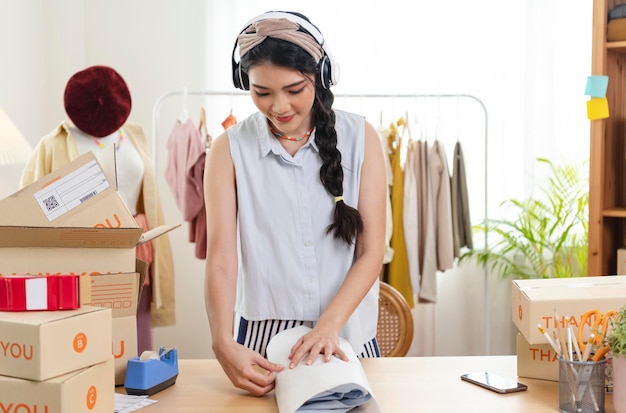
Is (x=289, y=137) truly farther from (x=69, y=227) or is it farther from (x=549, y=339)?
(x=549, y=339)

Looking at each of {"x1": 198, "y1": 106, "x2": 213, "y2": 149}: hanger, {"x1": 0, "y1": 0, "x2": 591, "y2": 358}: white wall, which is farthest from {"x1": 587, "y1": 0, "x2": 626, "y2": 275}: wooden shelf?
{"x1": 198, "y1": 106, "x2": 213, "y2": 149}: hanger

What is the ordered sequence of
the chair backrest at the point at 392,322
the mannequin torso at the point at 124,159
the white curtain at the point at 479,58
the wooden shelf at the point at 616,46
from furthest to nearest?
the white curtain at the point at 479,58 → the mannequin torso at the point at 124,159 → the wooden shelf at the point at 616,46 → the chair backrest at the point at 392,322

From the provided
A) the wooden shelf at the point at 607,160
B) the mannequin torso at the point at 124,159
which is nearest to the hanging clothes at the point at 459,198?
the wooden shelf at the point at 607,160

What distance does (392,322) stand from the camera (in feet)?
8.25

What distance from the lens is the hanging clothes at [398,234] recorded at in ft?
12.2

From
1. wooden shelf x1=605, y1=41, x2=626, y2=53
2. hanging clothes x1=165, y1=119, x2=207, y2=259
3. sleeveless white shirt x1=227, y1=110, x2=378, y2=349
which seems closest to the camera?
sleeveless white shirt x1=227, y1=110, x2=378, y2=349

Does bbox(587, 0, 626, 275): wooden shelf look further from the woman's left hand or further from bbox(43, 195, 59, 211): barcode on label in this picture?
bbox(43, 195, 59, 211): barcode on label

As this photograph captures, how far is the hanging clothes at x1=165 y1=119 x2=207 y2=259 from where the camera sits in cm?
364

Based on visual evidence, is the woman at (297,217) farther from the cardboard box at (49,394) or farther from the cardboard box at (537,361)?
the cardboard box at (49,394)

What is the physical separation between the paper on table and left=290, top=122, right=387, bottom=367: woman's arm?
0.04m

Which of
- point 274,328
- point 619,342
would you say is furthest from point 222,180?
point 619,342

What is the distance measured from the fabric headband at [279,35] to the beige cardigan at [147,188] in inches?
59.8

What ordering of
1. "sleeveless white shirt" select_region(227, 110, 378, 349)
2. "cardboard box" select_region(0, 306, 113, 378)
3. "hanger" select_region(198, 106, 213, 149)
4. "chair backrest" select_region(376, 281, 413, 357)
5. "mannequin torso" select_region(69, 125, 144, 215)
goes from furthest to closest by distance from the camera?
"hanger" select_region(198, 106, 213, 149) → "mannequin torso" select_region(69, 125, 144, 215) → "chair backrest" select_region(376, 281, 413, 357) → "sleeveless white shirt" select_region(227, 110, 378, 349) → "cardboard box" select_region(0, 306, 113, 378)

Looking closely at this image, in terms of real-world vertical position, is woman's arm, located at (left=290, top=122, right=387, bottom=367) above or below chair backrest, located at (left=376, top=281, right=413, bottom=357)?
above
